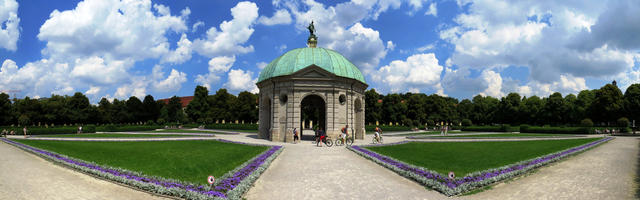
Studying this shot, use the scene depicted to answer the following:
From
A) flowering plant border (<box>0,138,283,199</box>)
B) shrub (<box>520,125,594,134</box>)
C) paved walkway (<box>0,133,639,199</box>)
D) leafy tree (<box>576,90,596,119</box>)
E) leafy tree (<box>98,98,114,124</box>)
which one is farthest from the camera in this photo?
leafy tree (<box>98,98,114,124</box>)

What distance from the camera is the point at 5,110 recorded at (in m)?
72.2

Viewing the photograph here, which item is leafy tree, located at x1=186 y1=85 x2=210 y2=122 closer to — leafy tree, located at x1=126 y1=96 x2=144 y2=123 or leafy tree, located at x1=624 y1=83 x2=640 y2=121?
leafy tree, located at x1=126 y1=96 x2=144 y2=123

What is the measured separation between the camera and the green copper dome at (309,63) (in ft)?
117

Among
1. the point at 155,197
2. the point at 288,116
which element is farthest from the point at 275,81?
the point at 155,197

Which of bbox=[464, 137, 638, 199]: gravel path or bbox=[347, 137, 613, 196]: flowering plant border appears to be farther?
bbox=[347, 137, 613, 196]: flowering plant border

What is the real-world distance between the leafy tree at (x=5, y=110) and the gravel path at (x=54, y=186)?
81.1m

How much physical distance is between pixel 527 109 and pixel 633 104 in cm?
2420

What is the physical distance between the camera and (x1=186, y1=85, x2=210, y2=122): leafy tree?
92875mm

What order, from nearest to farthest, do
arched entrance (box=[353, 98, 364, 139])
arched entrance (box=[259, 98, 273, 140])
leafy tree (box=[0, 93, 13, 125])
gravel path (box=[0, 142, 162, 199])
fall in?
1. gravel path (box=[0, 142, 162, 199])
2. arched entrance (box=[259, 98, 273, 140])
3. arched entrance (box=[353, 98, 364, 139])
4. leafy tree (box=[0, 93, 13, 125])

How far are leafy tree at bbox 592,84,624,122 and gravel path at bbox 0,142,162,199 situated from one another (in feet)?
270

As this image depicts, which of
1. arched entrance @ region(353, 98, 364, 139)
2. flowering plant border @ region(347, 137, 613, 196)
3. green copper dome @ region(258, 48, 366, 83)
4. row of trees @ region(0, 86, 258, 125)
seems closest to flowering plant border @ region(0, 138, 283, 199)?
flowering plant border @ region(347, 137, 613, 196)

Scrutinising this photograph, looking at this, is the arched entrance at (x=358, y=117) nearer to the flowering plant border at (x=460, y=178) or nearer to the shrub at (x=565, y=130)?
the flowering plant border at (x=460, y=178)

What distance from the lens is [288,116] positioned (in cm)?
3391

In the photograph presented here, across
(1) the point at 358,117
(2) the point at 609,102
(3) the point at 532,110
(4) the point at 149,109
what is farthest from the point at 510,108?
(4) the point at 149,109
